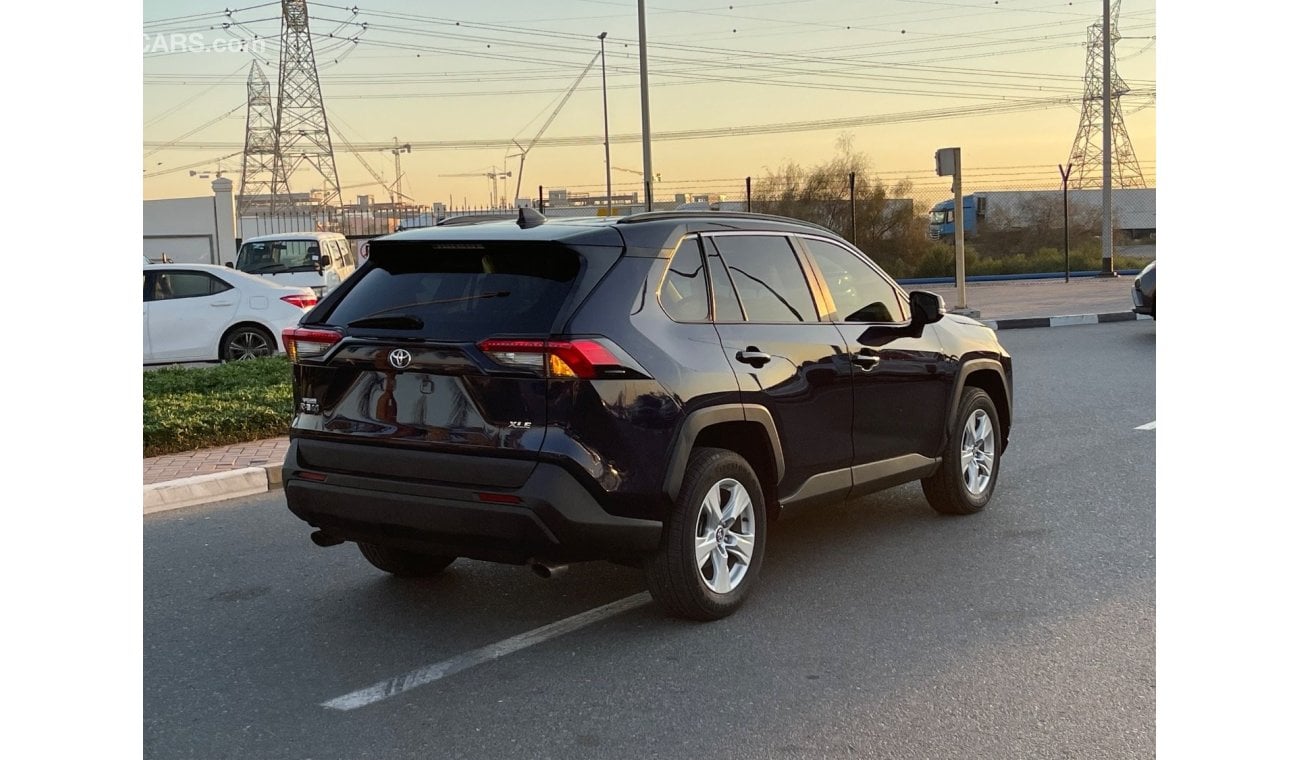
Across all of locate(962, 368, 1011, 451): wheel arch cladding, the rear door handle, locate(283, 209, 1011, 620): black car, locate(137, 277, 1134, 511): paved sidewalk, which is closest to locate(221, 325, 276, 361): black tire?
locate(137, 277, 1134, 511): paved sidewalk

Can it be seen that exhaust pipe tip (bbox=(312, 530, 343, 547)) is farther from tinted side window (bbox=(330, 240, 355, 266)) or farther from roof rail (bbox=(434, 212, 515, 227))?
tinted side window (bbox=(330, 240, 355, 266))

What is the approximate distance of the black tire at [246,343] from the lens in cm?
1511

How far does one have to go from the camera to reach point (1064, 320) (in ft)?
64.3

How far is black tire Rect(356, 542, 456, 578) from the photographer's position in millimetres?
5859

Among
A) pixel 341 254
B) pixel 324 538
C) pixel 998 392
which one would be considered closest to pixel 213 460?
pixel 324 538

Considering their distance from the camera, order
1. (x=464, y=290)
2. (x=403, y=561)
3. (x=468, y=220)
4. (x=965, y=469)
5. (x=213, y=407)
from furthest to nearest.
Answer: (x=213, y=407), (x=965, y=469), (x=403, y=561), (x=468, y=220), (x=464, y=290)

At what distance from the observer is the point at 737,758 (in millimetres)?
3814

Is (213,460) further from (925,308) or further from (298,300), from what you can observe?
(298,300)

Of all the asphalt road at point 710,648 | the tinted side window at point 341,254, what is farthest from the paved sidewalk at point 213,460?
the tinted side window at point 341,254

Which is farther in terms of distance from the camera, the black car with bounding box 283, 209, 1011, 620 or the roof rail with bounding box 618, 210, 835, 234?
the roof rail with bounding box 618, 210, 835, 234

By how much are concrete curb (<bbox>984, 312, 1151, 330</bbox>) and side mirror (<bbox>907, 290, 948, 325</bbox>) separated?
13.4 metres

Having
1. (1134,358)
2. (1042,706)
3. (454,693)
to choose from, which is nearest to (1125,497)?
(1042,706)

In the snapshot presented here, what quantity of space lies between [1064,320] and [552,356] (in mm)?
16435

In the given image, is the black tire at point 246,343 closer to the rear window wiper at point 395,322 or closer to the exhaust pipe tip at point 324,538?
the exhaust pipe tip at point 324,538
